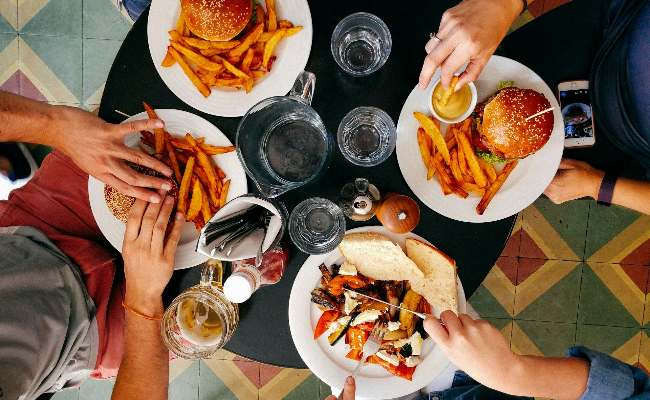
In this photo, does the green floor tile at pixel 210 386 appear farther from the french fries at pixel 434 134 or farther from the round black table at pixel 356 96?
the french fries at pixel 434 134

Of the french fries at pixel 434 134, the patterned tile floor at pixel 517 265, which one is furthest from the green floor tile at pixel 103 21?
the french fries at pixel 434 134

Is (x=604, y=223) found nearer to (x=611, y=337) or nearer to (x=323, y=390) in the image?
(x=611, y=337)

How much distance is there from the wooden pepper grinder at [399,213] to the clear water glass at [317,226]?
5.1 inches

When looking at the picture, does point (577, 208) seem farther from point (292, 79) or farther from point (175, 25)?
point (175, 25)

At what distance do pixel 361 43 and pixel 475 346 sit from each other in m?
0.93

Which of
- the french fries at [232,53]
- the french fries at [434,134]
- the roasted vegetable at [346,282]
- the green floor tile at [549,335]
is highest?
the french fries at [232,53]

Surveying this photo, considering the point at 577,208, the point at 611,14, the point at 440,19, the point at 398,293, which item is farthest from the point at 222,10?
the point at 577,208

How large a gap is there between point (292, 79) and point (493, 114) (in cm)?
58

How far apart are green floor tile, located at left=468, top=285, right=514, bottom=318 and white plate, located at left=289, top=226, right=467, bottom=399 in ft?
3.49

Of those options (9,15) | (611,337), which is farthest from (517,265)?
(9,15)

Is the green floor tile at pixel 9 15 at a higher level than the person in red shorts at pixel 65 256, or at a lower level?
higher

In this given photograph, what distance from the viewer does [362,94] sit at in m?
1.64

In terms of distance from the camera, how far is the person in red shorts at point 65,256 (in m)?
1.51

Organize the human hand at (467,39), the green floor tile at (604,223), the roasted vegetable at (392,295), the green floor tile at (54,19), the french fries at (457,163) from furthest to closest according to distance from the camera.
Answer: the green floor tile at (54,19), the green floor tile at (604,223), the roasted vegetable at (392,295), the french fries at (457,163), the human hand at (467,39)
